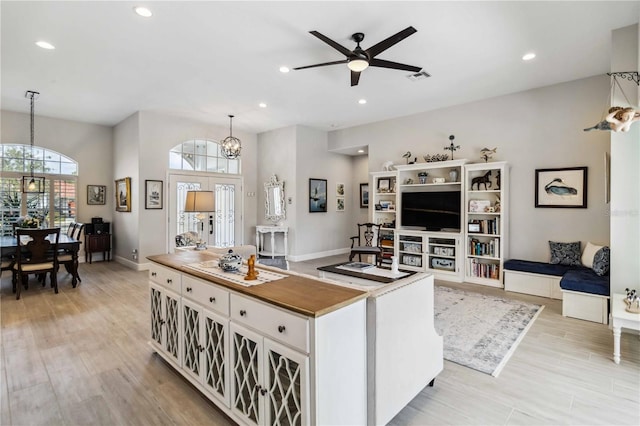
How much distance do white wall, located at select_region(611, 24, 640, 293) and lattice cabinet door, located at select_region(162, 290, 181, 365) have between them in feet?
14.4

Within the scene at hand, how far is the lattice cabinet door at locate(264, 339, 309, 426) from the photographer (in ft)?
4.91

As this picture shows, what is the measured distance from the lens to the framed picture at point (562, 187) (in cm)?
470

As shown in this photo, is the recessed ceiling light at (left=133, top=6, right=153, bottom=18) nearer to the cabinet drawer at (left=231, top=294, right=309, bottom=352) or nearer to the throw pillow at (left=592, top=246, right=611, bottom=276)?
the cabinet drawer at (left=231, top=294, right=309, bottom=352)

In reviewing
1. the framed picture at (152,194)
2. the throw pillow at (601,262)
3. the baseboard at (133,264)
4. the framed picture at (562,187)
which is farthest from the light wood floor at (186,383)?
the framed picture at (152,194)

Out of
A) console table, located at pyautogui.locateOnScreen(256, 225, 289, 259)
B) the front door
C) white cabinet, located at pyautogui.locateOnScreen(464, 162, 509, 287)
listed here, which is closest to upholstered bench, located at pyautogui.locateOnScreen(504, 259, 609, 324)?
white cabinet, located at pyautogui.locateOnScreen(464, 162, 509, 287)

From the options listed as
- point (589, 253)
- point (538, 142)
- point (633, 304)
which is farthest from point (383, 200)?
point (633, 304)

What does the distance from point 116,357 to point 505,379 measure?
3295mm

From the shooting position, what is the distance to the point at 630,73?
130 inches

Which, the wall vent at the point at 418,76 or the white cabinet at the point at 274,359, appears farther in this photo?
the wall vent at the point at 418,76

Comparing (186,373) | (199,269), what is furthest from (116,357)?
(199,269)

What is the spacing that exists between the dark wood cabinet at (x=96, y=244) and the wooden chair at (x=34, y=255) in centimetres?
219

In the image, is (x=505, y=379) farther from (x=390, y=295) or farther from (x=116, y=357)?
(x=116, y=357)

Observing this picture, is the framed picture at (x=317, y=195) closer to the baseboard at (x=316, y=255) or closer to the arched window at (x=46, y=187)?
the baseboard at (x=316, y=255)

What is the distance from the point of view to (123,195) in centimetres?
693
